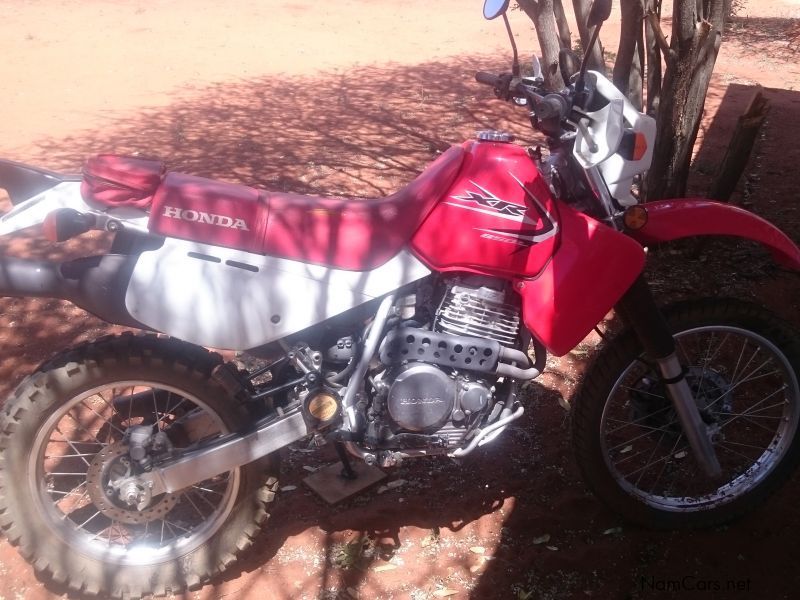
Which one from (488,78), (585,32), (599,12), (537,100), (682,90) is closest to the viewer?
(599,12)

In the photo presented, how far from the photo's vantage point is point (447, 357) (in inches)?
99.3

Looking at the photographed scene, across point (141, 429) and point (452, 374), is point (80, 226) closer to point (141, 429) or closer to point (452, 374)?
point (141, 429)

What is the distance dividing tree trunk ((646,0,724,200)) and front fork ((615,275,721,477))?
245 centimetres

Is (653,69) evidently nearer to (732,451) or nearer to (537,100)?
(732,451)

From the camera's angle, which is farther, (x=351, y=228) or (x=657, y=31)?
(x=657, y=31)

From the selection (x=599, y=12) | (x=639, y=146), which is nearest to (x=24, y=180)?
(x=599, y=12)

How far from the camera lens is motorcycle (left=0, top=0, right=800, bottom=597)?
234 centimetres

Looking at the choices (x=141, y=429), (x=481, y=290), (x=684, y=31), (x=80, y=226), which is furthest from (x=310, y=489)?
(x=684, y=31)

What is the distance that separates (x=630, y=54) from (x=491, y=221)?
3.59 meters

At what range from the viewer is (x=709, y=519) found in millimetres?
2947

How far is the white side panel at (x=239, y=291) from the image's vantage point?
233 centimetres

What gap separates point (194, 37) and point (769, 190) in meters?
12.0

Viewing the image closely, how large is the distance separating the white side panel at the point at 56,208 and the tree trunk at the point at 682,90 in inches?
146

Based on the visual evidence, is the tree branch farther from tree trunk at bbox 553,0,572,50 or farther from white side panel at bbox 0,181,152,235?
white side panel at bbox 0,181,152,235
